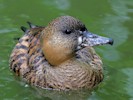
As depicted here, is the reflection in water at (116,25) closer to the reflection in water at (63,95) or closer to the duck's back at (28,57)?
the reflection in water at (63,95)

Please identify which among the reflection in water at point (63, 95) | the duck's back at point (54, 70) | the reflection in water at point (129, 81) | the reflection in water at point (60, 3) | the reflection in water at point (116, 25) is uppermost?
the reflection in water at point (60, 3)

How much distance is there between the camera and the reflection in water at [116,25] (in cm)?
914

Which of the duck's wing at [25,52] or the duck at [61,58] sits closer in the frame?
the duck at [61,58]

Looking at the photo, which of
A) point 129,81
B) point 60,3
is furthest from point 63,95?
point 60,3

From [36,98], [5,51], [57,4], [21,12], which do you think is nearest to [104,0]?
[57,4]

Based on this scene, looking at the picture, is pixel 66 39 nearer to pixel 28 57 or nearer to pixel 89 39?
pixel 89 39

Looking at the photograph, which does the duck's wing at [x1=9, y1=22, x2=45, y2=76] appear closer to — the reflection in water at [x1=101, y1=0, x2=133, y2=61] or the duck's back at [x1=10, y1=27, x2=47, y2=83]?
the duck's back at [x1=10, y1=27, x2=47, y2=83]

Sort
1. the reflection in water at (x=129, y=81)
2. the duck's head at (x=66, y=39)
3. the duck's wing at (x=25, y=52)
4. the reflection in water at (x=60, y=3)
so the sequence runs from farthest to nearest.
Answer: the reflection in water at (x=60, y=3) → the duck's wing at (x=25, y=52) → the reflection in water at (x=129, y=81) → the duck's head at (x=66, y=39)

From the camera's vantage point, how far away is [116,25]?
984 cm

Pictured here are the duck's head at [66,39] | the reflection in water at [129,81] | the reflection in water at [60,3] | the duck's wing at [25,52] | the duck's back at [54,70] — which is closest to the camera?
the duck's head at [66,39]

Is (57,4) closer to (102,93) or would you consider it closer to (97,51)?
(97,51)

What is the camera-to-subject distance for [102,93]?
8.20 m

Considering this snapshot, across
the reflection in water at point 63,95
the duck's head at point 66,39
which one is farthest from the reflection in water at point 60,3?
the reflection in water at point 63,95

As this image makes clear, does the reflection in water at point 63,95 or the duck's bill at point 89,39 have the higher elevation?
the duck's bill at point 89,39
